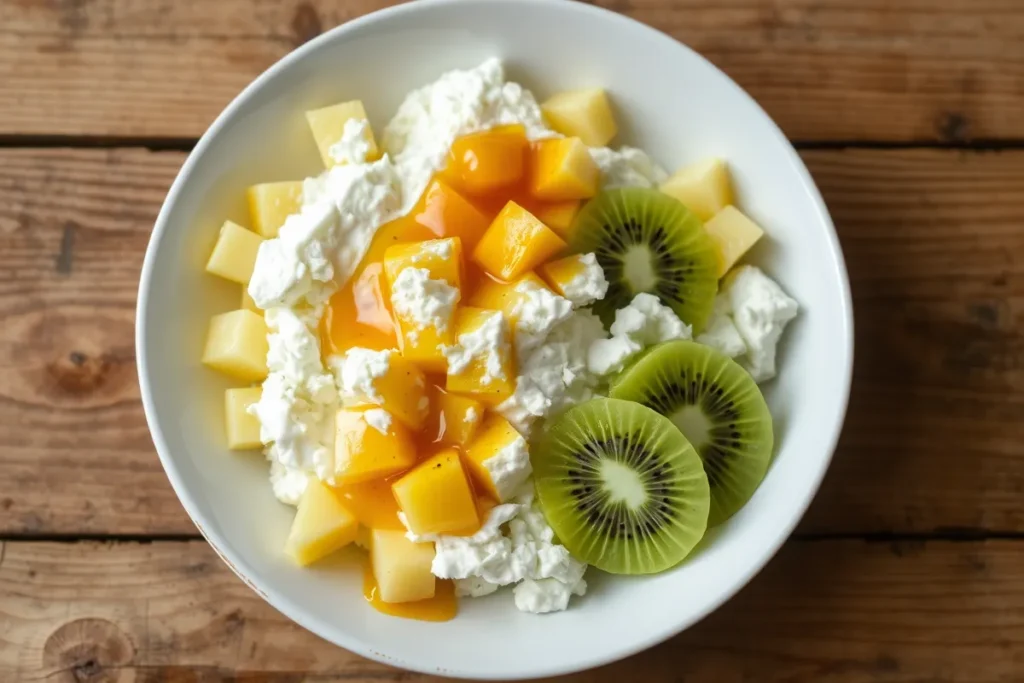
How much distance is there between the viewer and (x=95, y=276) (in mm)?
2418

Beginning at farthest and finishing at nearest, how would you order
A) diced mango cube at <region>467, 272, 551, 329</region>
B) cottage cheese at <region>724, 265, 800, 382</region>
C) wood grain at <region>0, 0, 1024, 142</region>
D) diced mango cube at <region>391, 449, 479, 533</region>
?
wood grain at <region>0, 0, 1024, 142</region>
cottage cheese at <region>724, 265, 800, 382</region>
diced mango cube at <region>467, 272, 551, 329</region>
diced mango cube at <region>391, 449, 479, 533</region>

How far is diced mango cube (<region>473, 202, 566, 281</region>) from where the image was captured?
6.75 ft

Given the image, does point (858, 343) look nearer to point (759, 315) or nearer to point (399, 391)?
point (759, 315)

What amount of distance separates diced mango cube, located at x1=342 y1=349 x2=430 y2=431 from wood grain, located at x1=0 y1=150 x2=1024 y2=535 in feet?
2.56

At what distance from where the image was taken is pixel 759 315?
2189 mm

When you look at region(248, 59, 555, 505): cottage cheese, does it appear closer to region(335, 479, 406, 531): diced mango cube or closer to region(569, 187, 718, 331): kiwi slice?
region(335, 479, 406, 531): diced mango cube

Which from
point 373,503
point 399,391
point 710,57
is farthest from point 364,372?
point 710,57

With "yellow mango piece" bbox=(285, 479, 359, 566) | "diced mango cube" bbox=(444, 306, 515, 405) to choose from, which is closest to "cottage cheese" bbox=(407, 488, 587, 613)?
"yellow mango piece" bbox=(285, 479, 359, 566)

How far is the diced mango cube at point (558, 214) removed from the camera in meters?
2.20

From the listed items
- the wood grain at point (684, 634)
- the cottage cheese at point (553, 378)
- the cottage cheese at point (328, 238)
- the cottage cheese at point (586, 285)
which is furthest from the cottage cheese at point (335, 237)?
the wood grain at point (684, 634)

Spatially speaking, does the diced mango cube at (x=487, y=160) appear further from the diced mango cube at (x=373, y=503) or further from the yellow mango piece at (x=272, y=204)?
the diced mango cube at (x=373, y=503)

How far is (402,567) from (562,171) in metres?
1.05

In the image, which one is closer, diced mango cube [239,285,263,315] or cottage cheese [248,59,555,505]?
cottage cheese [248,59,555,505]

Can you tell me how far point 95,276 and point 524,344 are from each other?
4.22 ft
